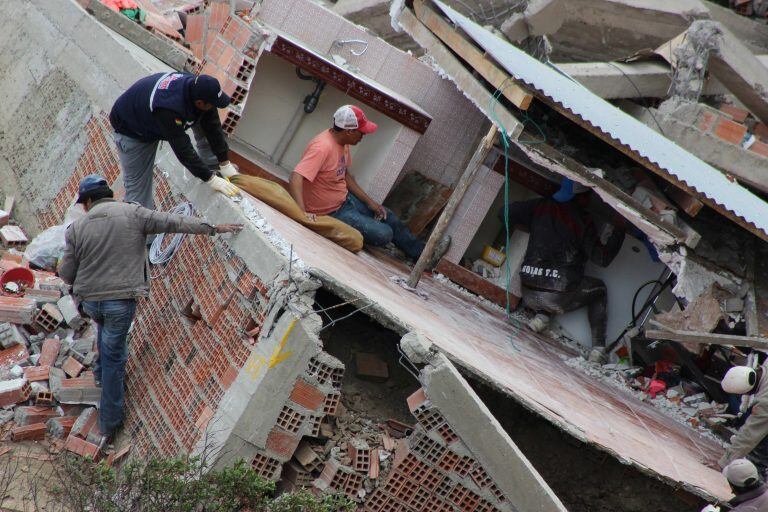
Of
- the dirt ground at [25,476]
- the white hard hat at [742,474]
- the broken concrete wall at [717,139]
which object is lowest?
the dirt ground at [25,476]

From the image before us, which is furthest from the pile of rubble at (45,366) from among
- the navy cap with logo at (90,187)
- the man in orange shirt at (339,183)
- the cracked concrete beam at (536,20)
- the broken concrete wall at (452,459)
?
the cracked concrete beam at (536,20)

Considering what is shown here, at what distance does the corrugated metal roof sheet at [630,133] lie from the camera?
23.4 feet

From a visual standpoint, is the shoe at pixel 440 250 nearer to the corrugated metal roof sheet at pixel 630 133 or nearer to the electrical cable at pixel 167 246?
the corrugated metal roof sheet at pixel 630 133

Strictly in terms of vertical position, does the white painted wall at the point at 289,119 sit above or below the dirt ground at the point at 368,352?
above

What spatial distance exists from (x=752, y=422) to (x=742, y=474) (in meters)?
0.74

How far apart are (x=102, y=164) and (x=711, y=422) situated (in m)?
6.27

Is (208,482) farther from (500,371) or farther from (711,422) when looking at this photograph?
(711,422)

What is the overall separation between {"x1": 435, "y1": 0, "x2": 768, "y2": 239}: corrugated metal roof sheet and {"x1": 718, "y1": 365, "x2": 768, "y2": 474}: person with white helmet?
46.7 inches

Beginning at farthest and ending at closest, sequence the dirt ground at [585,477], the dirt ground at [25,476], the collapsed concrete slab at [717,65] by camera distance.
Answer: the collapsed concrete slab at [717,65]
the dirt ground at [585,477]
the dirt ground at [25,476]

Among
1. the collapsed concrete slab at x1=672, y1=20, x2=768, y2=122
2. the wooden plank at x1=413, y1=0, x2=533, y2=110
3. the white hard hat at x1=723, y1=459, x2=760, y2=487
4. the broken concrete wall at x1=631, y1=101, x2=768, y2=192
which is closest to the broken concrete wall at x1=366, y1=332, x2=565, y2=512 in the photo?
the white hard hat at x1=723, y1=459, x2=760, y2=487

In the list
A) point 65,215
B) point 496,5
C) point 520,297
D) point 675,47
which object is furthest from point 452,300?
point 496,5

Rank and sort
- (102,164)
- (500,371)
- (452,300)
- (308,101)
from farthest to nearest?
(308,101), (452,300), (102,164), (500,371)

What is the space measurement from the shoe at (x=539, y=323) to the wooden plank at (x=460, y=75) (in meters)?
2.56

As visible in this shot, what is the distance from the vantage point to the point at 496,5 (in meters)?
13.3
